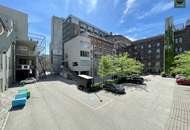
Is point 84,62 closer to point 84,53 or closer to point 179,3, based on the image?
→ point 84,53

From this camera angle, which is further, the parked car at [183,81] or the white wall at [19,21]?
the white wall at [19,21]

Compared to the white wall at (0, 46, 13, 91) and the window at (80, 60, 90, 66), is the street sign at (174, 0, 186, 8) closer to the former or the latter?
the white wall at (0, 46, 13, 91)

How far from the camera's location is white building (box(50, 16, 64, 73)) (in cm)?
5528

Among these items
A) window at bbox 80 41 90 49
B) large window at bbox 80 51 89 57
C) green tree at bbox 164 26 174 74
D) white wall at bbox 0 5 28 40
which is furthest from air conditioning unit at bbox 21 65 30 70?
green tree at bbox 164 26 174 74

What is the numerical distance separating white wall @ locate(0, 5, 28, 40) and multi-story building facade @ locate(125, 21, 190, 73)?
53992 millimetres

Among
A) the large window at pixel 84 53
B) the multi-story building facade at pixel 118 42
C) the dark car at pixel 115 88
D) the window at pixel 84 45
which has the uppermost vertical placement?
the multi-story building facade at pixel 118 42

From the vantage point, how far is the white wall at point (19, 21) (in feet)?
128

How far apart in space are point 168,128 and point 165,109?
419 centimetres

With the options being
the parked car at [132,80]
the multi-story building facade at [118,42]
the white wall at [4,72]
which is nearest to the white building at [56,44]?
the white wall at [4,72]

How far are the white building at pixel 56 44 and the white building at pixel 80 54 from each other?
11.8m

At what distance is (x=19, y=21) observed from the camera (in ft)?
134

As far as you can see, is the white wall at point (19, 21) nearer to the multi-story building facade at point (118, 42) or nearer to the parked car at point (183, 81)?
the multi-story building facade at point (118, 42)

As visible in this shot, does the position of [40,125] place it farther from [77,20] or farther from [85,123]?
[77,20]

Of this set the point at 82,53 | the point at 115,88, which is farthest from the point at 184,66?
the point at 82,53
